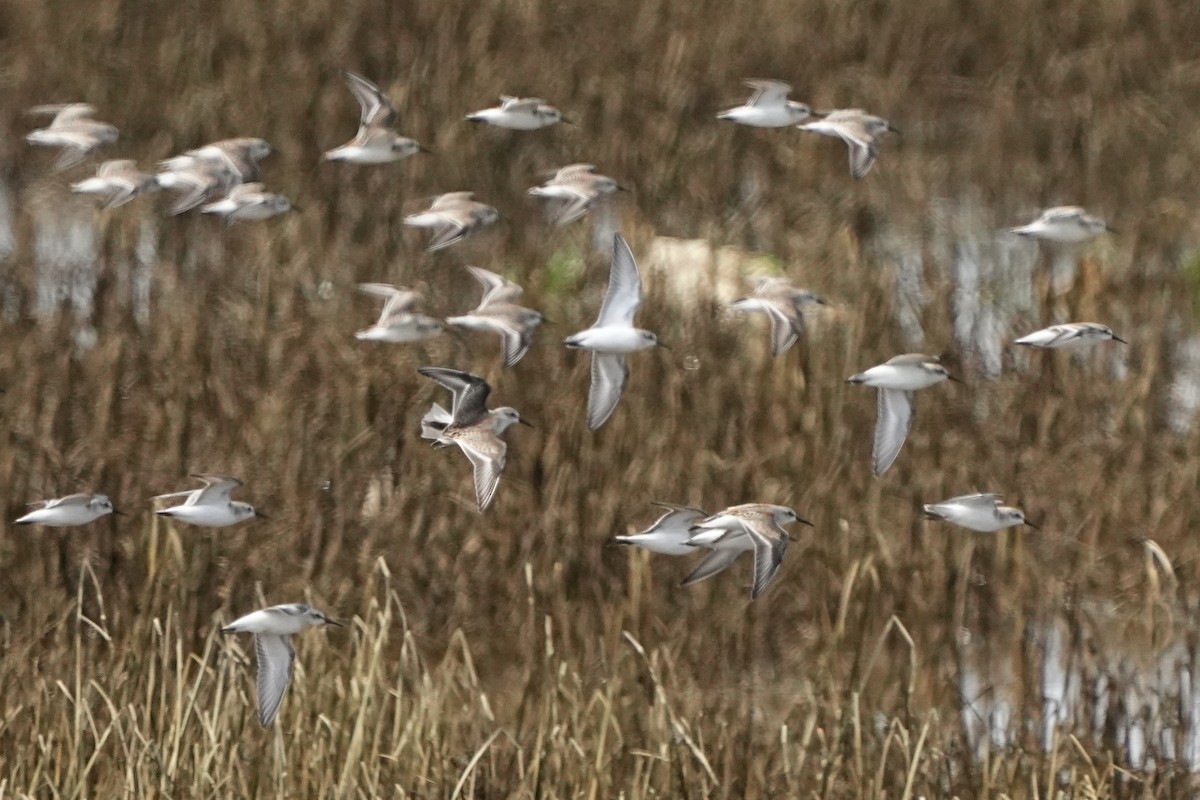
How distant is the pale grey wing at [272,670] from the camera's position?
279 inches

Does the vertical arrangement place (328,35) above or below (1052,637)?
above

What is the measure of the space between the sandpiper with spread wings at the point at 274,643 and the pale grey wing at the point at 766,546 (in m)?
1.46

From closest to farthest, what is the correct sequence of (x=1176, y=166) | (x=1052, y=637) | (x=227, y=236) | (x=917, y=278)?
1. (x=1052, y=637)
2. (x=917, y=278)
3. (x=227, y=236)
4. (x=1176, y=166)

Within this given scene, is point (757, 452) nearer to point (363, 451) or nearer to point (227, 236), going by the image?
point (363, 451)

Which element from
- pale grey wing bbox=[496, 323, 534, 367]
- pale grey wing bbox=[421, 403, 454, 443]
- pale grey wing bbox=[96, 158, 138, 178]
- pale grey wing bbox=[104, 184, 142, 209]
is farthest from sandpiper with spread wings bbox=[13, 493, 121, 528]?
pale grey wing bbox=[96, 158, 138, 178]

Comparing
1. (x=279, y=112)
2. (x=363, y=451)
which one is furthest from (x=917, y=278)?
(x=279, y=112)

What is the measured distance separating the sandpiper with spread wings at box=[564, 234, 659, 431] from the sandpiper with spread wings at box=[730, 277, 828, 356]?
0.40m

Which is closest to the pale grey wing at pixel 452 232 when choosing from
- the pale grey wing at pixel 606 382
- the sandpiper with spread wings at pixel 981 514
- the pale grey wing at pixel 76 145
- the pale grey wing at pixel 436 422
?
the pale grey wing at pixel 606 382

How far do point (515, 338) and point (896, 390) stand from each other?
4.73 feet

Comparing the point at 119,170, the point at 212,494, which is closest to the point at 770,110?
the point at 119,170

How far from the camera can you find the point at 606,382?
8219 millimetres

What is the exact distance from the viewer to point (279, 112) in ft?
52.9

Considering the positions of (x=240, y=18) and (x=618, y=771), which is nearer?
(x=618, y=771)

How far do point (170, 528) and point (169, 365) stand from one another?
239cm
